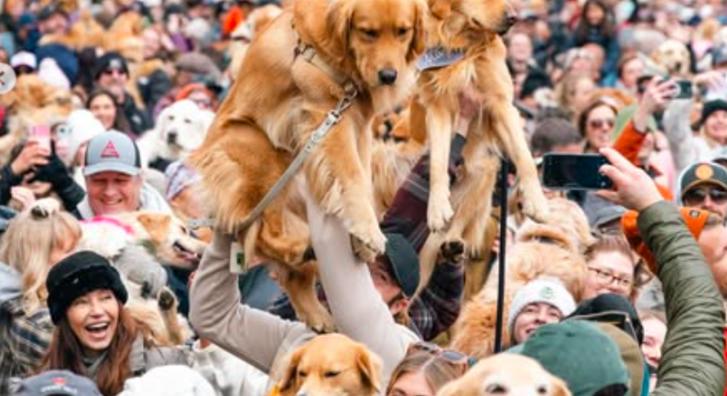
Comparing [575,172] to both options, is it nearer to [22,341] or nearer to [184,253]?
[22,341]

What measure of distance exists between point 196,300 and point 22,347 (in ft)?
5.11

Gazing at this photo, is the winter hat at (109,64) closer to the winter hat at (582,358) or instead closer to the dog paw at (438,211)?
the dog paw at (438,211)

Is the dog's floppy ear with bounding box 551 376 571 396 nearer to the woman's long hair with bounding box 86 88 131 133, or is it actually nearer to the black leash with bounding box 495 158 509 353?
the black leash with bounding box 495 158 509 353

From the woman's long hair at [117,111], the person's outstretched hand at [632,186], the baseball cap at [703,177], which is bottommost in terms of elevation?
the woman's long hair at [117,111]

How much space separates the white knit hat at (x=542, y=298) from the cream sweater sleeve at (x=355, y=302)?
1296 millimetres

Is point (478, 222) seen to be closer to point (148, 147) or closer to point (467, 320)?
point (467, 320)

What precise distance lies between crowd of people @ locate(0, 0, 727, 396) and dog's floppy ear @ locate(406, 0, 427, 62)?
0.48 meters

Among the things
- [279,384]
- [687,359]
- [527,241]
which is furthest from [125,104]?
[687,359]

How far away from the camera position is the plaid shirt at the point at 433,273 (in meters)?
8.32

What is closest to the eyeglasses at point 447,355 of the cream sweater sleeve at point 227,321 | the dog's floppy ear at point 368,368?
the dog's floppy ear at point 368,368

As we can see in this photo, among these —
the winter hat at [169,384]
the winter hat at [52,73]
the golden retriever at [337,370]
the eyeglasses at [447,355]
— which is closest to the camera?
the golden retriever at [337,370]

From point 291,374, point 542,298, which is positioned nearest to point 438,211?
point 542,298

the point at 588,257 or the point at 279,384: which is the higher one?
→ the point at 279,384

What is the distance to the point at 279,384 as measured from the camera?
6.74 metres
